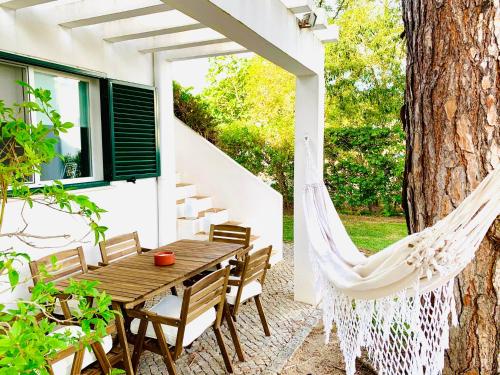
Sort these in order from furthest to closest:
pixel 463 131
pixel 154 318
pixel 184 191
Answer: pixel 184 191 < pixel 154 318 < pixel 463 131

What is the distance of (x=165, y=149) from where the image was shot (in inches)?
192

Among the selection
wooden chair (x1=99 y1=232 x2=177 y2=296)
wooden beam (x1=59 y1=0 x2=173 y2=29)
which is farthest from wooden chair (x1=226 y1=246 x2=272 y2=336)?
wooden beam (x1=59 y1=0 x2=173 y2=29)

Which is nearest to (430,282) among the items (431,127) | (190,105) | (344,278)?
(344,278)

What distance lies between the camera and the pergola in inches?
98.2

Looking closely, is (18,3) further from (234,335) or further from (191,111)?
(191,111)

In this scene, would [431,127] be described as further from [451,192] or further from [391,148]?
[391,148]

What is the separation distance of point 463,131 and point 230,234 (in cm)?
299

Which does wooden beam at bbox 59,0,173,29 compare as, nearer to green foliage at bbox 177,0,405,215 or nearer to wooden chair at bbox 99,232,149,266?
wooden chair at bbox 99,232,149,266

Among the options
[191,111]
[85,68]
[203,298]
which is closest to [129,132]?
[85,68]

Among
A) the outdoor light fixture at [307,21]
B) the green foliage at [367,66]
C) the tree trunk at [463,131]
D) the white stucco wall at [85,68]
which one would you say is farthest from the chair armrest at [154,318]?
the green foliage at [367,66]

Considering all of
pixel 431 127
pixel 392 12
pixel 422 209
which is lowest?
pixel 422 209

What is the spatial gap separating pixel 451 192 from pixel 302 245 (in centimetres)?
262

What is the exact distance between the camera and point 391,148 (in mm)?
7855

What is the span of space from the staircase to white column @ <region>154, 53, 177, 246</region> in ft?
1.04
